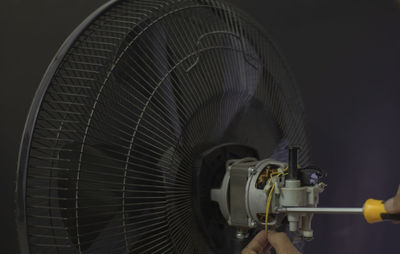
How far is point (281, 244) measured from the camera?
0.70 metres

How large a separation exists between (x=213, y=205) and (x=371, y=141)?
869 mm

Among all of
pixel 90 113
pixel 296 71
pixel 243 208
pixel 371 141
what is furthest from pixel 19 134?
pixel 371 141

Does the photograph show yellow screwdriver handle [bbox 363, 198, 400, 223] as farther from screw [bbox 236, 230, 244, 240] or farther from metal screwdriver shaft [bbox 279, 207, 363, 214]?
screw [bbox 236, 230, 244, 240]

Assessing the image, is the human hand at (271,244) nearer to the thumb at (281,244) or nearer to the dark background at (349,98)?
the thumb at (281,244)

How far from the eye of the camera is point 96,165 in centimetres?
65

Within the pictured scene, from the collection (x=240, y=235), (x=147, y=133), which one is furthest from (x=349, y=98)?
(x=147, y=133)

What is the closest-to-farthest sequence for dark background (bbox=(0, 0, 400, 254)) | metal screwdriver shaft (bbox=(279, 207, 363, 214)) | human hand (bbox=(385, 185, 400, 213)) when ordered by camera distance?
1. human hand (bbox=(385, 185, 400, 213))
2. metal screwdriver shaft (bbox=(279, 207, 363, 214))
3. dark background (bbox=(0, 0, 400, 254))

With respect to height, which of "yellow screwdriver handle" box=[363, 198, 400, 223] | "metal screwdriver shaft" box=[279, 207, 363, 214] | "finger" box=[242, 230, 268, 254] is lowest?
"finger" box=[242, 230, 268, 254]

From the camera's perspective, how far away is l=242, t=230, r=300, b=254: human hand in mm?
695

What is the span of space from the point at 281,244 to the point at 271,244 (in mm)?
28

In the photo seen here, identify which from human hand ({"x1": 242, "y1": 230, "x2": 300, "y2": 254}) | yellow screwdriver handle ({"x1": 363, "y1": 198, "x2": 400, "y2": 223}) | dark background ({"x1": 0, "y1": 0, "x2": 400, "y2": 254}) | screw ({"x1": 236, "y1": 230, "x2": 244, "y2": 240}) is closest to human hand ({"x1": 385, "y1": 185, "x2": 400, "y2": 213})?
yellow screwdriver handle ({"x1": 363, "y1": 198, "x2": 400, "y2": 223})

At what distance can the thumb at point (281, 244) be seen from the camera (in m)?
0.69

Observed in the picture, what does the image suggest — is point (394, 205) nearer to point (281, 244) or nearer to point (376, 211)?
point (376, 211)

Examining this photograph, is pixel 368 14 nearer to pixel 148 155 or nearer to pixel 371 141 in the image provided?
pixel 371 141
